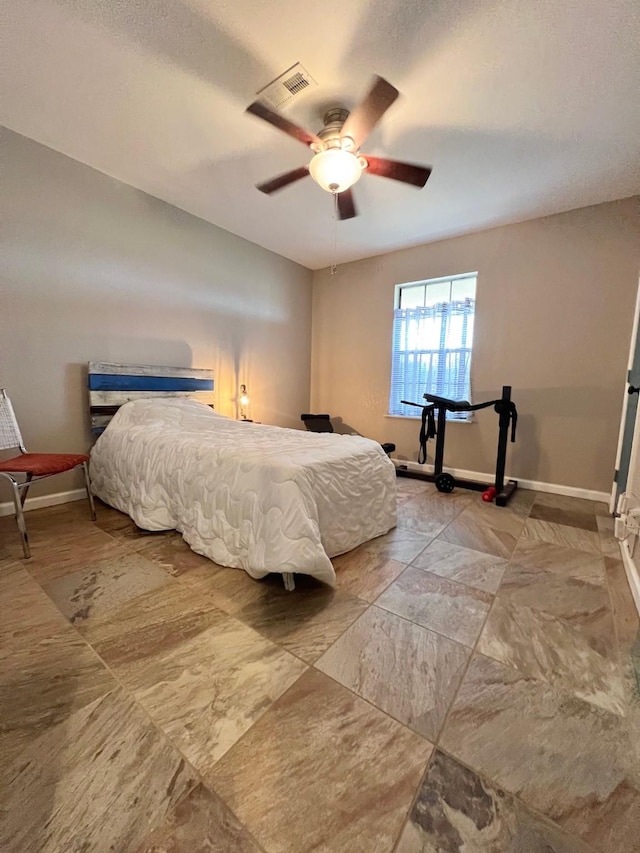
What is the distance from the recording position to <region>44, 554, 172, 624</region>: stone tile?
1.45 metres

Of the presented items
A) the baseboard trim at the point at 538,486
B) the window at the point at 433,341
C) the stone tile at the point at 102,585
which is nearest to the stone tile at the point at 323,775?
the stone tile at the point at 102,585

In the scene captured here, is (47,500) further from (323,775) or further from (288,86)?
(288,86)

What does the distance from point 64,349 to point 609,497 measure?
4772 millimetres

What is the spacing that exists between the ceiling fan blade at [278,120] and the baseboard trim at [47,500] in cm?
291

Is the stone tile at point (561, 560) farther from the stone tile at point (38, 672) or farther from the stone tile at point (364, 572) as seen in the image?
the stone tile at point (38, 672)

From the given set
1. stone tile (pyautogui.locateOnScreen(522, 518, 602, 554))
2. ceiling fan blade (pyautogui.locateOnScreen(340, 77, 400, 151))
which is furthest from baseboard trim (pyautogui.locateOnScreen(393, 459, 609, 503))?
ceiling fan blade (pyautogui.locateOnScreen(340, 77, 400, 151))

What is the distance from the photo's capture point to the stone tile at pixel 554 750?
0.78m

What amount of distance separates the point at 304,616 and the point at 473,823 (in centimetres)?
80

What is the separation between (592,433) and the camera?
9.86 feet

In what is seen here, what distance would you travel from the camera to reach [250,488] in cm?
165

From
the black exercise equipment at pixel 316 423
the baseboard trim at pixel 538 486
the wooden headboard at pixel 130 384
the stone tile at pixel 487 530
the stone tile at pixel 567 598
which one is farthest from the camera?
the black exercise equipment at pixel 316 423

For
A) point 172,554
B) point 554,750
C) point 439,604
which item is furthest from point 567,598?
point 172,554

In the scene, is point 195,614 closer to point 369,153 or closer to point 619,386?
point 369,153

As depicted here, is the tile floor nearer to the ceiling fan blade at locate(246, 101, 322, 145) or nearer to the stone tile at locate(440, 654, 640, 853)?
the stone tile at locate(440, 654, 640, 853)
